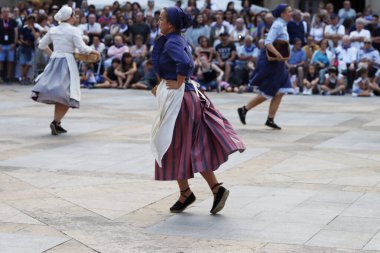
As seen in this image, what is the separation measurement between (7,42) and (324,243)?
17.9 meters

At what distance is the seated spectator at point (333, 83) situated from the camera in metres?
20.2

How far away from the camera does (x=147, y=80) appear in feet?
71.3

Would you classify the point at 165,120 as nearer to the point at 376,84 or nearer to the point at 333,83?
the point at 376,84

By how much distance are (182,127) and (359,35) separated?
46.6 ft

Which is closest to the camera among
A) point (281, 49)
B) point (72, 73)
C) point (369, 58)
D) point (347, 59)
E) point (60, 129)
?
point (72, 73)

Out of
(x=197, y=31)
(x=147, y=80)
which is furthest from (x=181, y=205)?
(x=197, y=31)

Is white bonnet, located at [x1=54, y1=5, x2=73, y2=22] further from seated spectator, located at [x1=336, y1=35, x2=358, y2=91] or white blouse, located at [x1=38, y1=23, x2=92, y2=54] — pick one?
seated spectator, located at [x1=336, y1=35, x2=358, y2=91]

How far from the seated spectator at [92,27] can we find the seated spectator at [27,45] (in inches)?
51.5

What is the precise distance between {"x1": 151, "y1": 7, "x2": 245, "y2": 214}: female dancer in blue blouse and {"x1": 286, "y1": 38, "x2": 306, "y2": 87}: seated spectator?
13124 millimetres

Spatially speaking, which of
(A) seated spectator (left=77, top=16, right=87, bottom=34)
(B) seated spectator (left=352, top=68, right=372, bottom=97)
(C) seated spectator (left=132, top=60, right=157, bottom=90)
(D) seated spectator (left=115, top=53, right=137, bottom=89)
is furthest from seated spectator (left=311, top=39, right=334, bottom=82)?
(A) seated spectator (left=77, top=16, right=87, bottom=34)

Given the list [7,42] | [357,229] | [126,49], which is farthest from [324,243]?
[7,42]

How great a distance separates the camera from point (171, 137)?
7.36 m

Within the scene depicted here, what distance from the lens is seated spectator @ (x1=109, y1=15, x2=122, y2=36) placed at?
76.7ft

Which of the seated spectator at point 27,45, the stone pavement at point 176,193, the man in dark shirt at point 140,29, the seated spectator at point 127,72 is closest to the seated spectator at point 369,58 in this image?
the seated spectator at point 127,72
